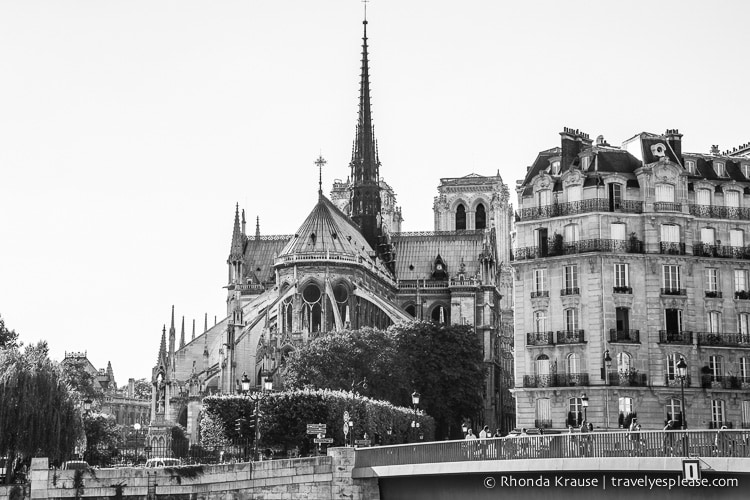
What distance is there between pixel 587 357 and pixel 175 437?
37513 mm

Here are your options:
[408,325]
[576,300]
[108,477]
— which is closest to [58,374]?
[108,477]

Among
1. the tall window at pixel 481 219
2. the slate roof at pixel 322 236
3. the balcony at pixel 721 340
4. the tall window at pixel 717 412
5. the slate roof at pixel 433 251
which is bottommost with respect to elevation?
the tall window at pixel 717 412

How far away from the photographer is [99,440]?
266ft

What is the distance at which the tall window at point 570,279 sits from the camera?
2606 inches

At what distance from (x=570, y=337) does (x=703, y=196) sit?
10288 mm

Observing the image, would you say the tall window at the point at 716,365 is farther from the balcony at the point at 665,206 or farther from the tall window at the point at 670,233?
the balcony at the point at 665,206

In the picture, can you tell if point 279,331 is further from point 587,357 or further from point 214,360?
point 587,357

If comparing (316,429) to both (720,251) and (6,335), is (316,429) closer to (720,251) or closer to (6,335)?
(720,251)

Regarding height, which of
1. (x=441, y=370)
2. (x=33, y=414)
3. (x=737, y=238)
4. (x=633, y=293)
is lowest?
(x=33, y=414)

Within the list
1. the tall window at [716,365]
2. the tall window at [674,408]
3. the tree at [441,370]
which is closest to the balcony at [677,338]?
the tall window at [716,365]

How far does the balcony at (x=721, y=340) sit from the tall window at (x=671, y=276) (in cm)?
268

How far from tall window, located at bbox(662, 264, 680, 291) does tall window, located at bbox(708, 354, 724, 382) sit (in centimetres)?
384

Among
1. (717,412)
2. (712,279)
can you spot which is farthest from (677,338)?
(717,412)

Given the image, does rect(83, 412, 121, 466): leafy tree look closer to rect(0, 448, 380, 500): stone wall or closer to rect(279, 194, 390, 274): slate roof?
rect(0, 448, 380, 500): stone wall
